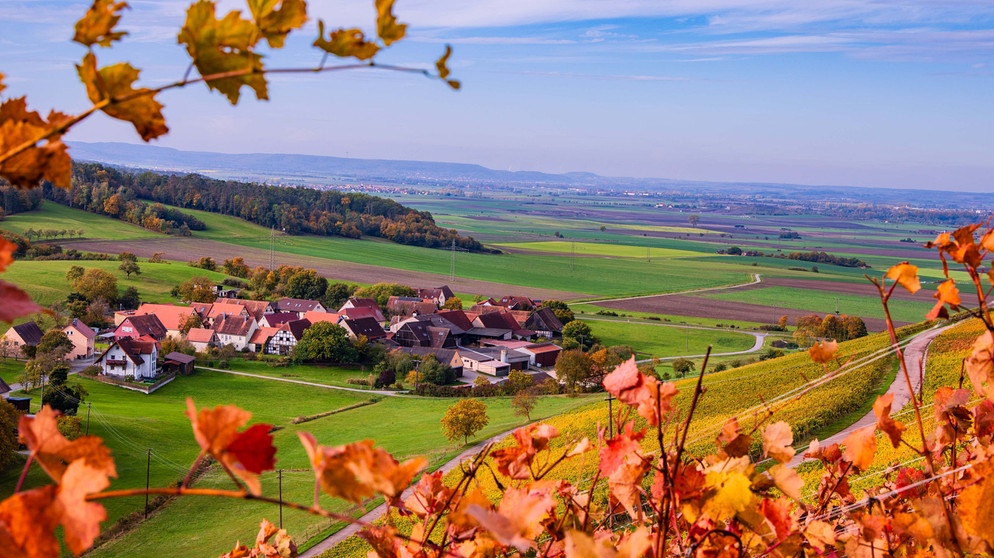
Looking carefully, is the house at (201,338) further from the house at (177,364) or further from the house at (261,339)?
the house at (177,364)

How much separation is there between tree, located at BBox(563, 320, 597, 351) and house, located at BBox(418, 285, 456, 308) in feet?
52.5

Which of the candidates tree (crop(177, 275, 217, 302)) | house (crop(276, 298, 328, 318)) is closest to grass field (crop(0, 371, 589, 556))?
house (crop(276, 298, 328, 318))

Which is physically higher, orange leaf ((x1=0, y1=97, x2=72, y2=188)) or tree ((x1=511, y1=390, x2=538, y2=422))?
orange leaf ((x1=0, y1=97, x2=72, y2=188))

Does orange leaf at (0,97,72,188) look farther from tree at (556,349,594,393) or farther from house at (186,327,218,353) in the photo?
house at (186,327,218,353)

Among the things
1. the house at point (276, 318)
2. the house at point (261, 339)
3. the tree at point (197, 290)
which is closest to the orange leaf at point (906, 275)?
the house at point (261, 339)

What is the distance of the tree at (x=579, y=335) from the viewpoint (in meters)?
50.4

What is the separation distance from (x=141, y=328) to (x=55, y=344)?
6.82 m

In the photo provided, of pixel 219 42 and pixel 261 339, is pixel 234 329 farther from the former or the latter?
pixel 219 42

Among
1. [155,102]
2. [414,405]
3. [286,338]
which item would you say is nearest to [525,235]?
[286,338]

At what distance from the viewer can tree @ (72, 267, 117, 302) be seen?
53500 mm

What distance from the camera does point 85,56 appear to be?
953 mm

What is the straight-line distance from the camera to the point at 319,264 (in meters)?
78.8

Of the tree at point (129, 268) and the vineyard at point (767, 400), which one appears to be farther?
the tree at point (129, 268)

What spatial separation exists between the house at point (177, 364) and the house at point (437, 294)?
81.1ft
